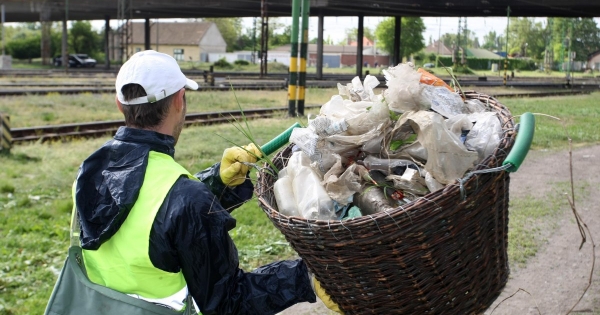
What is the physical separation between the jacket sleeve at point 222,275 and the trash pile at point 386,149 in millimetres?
258

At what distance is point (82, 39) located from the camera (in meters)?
78.0

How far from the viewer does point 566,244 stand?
20.6 feet

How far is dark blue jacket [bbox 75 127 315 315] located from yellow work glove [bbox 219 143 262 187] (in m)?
0.52

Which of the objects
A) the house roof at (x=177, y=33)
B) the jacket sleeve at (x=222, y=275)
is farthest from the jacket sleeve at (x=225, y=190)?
the house roof at (x=177, y=33)

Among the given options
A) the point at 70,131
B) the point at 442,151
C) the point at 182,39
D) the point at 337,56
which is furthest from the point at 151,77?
the point at 337,56

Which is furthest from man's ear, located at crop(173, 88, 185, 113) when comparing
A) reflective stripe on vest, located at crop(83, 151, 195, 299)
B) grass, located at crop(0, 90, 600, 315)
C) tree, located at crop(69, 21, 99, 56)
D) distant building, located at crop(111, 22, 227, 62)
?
distant building, located at crop(111, 22, 227, 62)

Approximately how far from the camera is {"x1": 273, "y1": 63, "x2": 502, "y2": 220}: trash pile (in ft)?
7.38

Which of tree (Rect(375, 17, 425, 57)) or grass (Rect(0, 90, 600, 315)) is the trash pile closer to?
grass (Rect(0, 90, 600, 315))

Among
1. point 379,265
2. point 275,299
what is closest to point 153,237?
point 275,299

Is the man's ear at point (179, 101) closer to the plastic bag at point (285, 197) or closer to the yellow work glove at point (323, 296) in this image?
the plastic bag at point (285, 197)

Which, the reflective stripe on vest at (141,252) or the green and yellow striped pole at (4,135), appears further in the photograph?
the green and yellow striped pole at (4,135)

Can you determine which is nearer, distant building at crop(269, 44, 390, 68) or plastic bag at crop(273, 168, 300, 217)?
plastic bag at crop(273, 168, 300, 217)

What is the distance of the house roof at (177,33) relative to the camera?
97.0 meters

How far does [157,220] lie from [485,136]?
3.68 ft
